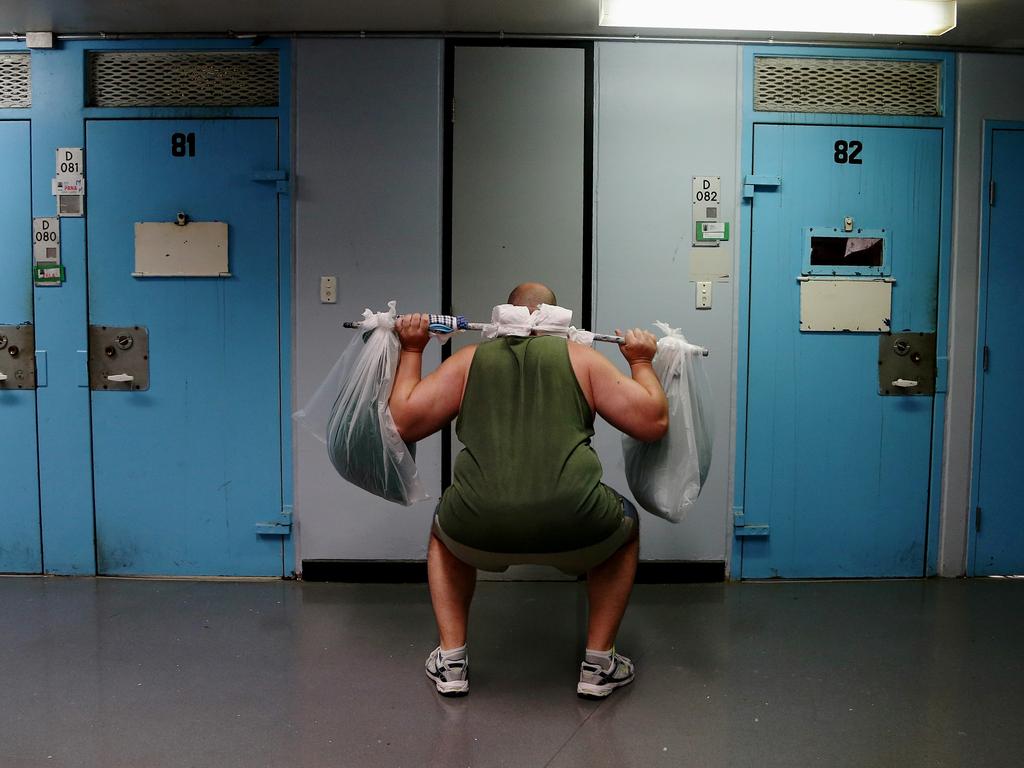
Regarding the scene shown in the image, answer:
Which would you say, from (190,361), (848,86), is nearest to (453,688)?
(190,361)

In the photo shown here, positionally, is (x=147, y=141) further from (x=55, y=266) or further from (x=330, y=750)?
(x=330, y=750)

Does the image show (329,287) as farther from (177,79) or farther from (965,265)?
(965,265)

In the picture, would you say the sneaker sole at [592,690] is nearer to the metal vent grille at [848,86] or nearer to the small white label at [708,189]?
the small white label at [708,189]

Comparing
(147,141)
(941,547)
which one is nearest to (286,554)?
(147,141)

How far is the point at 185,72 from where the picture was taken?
3322 millimetres

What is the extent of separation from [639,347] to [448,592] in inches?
39.0

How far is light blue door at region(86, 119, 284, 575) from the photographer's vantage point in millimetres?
3316

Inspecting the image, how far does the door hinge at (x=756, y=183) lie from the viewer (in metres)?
3.28

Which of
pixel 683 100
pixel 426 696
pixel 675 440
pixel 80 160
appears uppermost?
pixel 683 100

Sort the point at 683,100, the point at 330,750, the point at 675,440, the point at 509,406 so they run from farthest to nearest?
1. the point at 683,100
2. the point at 675,440
3. the point at 509,406
4. the point at 330,750

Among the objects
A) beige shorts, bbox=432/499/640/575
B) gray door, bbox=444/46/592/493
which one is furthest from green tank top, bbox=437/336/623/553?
gray door, bbox=444/46/592/493

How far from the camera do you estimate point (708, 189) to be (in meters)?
3.29

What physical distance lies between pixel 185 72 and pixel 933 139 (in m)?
3.43

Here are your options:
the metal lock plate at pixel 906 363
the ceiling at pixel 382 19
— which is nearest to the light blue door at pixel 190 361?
the ceiling at pixel 382 19
